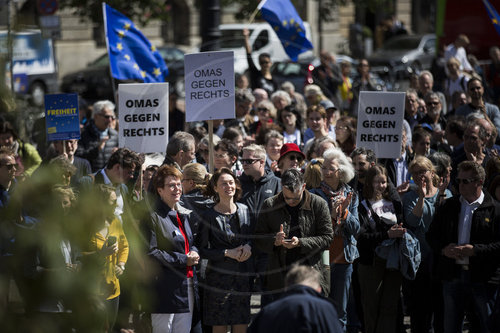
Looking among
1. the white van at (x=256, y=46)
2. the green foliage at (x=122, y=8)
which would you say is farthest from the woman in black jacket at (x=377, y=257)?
the green foliage at (x=122, y=8)

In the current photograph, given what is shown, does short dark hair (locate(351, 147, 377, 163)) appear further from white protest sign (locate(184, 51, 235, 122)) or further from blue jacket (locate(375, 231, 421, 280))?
white protest sign (locate(184, 51, 235, 122))

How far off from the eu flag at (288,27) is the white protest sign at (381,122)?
3271mm

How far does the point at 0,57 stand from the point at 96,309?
58 cm

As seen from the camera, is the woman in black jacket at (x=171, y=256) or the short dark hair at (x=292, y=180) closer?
the woman in black jacket at (x=171, y=256)

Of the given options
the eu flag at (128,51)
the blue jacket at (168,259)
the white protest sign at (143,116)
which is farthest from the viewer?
the eu flag at (128,51)

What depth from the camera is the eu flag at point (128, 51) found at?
996cm

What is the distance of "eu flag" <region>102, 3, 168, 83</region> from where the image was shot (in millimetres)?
9961

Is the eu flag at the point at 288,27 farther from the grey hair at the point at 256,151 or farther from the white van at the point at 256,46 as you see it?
the white van at the point at 256,46

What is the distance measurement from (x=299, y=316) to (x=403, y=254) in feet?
8.36

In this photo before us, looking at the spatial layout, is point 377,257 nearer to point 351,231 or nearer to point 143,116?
point 351,231

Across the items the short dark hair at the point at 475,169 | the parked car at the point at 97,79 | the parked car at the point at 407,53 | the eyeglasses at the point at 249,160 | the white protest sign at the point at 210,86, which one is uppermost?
the white protest sign at the point at 210,86

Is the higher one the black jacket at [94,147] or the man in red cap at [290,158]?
the man in red cap at [290,158]

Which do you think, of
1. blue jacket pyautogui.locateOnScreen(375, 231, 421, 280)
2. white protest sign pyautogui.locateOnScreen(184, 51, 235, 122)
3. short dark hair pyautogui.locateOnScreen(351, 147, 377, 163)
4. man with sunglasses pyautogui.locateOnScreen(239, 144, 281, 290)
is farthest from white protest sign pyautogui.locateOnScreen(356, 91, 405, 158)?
blue jacket pyautogui.locateOnScreen(375, 231, 421, 280)

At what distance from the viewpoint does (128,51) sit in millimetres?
10188
